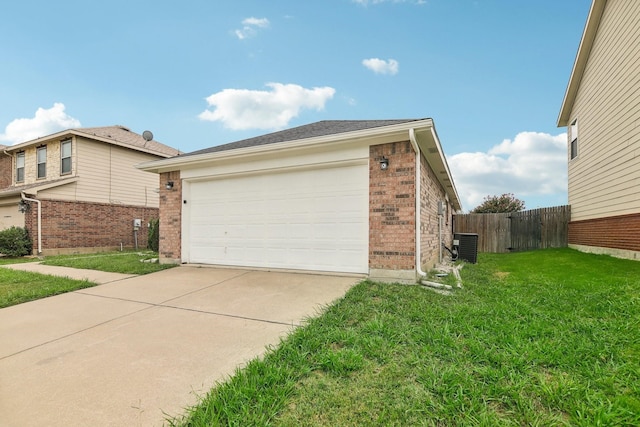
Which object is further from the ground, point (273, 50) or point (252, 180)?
point (273, 50)

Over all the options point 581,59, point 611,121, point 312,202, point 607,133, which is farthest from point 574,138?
point 312,202

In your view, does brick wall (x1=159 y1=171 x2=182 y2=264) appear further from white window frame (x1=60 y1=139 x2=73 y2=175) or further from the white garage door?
white window frame (x1=60 y1=139 x2=73 y2=175)

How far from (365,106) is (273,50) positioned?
482cm

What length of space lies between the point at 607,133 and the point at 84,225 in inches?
745

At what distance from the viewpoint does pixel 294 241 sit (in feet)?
20.7

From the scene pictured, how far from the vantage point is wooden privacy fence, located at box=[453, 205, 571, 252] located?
1130 centimetres

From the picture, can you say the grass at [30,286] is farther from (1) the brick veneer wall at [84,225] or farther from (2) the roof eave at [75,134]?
(2) the roof eave at [75,134]

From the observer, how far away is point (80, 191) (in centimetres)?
1246

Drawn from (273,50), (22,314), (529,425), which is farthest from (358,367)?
(273,50)

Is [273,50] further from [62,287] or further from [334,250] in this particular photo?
[62,287]

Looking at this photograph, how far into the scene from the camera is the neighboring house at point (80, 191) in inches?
450

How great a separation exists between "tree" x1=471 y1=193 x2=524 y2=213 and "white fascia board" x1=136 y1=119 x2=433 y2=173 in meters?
20.1

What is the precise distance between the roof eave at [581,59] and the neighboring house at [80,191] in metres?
15.8

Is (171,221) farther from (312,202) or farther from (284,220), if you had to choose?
(312,202)
